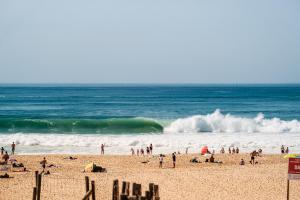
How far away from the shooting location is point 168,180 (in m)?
23.8

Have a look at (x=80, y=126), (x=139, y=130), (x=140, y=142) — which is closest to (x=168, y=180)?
(x=140, y=142)

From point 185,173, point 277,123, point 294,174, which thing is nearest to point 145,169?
point 185,173

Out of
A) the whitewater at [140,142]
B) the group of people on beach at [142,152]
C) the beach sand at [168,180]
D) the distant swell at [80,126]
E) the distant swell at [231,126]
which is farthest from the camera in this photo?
the distant swell at [231,126]

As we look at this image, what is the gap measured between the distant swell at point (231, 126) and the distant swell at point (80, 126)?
8.93 ft

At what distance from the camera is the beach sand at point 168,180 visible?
2066 centimetres

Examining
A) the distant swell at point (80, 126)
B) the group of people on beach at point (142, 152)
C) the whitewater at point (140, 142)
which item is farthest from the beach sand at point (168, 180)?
the distant swell at point (80, 126)

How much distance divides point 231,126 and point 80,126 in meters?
18.7

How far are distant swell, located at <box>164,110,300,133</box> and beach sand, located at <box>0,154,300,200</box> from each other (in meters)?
23.5

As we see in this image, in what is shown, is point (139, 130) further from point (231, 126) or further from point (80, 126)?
point (231, 126)

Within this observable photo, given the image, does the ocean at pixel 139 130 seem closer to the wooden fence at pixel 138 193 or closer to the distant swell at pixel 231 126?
the distant swell at pixel 231 126

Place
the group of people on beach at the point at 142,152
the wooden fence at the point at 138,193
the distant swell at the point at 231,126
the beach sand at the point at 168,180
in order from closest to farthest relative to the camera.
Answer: the wooden fence at the point at 138,193
the beach sand at the point at 168,180
the group of people on beach at the point at 142,152
the distant swell at the point at 231,126

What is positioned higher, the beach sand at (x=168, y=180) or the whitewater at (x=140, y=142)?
the beach sand at (x=168, y=180)

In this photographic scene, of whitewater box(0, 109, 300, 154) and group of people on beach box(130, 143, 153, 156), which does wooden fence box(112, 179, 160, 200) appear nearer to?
group of people on beach box(130, 143, 153, 156)

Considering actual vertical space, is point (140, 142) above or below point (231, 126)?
below
